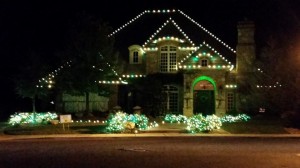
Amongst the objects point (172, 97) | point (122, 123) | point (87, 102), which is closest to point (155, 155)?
point (122, 123)

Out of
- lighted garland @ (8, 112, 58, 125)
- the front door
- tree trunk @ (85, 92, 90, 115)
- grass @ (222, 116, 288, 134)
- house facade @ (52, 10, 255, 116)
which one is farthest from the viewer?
the front door

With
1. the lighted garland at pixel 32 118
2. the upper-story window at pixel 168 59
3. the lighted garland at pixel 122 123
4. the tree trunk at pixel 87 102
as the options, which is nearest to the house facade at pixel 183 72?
the upper-story window at pixel 168 59

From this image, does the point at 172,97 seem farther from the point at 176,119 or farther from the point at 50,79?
the point at 50,79

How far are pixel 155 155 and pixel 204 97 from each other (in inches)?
886

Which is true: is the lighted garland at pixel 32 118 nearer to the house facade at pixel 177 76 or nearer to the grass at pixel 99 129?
the grass at pixel 99 129

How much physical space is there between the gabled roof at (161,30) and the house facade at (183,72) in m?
0.19

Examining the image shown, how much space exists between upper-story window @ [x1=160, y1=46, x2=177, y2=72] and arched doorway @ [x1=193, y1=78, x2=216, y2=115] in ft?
8.09

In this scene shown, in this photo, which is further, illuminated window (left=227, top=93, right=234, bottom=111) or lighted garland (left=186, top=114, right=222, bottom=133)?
illuminated window (left=227, top=93, right=234, bottom=111)

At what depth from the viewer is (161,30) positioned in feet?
126

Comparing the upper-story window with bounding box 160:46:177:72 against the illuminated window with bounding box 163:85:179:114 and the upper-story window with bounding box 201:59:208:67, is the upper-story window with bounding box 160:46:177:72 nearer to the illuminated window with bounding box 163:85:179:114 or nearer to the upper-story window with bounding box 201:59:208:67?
the illuminated window with bounding box 163:85:179:114

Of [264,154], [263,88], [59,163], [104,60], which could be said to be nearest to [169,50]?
[104,60]

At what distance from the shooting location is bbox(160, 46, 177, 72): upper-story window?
38.4 meters

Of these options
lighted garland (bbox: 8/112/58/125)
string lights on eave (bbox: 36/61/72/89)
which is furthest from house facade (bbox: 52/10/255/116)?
lighted garland (bbox: 8/112/58/125)

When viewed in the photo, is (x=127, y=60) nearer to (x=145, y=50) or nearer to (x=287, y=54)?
(x=145, y=50)
